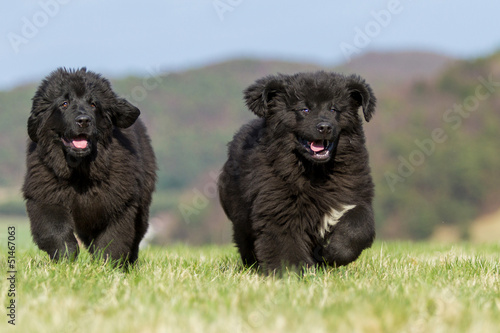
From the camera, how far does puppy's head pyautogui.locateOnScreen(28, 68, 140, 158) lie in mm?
5098

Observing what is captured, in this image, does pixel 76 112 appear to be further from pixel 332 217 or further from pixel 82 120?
pixel 332 217

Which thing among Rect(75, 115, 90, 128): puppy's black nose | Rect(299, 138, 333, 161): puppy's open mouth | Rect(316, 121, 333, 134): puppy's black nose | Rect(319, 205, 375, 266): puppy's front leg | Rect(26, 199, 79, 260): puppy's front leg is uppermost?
Rect(316, 121, 333, 134): puppy's black nose

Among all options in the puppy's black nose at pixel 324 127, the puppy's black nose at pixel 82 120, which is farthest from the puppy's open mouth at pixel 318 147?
the puppy's black nose at pixel 82 120

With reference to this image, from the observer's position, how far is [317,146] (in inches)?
197

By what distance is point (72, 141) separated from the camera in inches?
204

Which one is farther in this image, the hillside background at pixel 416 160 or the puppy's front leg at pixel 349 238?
the hillside background at pixel 416 160

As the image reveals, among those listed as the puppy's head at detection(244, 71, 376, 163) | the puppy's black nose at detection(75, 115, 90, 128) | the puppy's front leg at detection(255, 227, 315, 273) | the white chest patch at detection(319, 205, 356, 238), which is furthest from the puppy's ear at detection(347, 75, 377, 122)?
the puppy's black nose at detection(75, 115, 90, 128)

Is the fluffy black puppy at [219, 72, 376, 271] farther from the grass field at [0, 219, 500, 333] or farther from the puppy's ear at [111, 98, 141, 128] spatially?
the puppy's ear at [111, 98, 141, 128]

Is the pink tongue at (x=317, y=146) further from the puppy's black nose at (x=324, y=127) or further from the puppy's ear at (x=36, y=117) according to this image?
the puppy's ear at (x=36, y=117)

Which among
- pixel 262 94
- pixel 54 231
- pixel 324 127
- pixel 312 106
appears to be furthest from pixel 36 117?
pixel 324 127

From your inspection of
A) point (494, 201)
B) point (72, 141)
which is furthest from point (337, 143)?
point (494, 201)

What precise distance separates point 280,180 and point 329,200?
0.38m

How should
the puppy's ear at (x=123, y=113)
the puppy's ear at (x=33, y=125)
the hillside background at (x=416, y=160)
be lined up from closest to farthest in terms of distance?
the puppy's ear at (x=33, y=125), the puppy's ear at (x=123, y=113), the hillside background at (x=416, y=160)

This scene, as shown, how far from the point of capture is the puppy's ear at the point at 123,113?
17.9 feet
